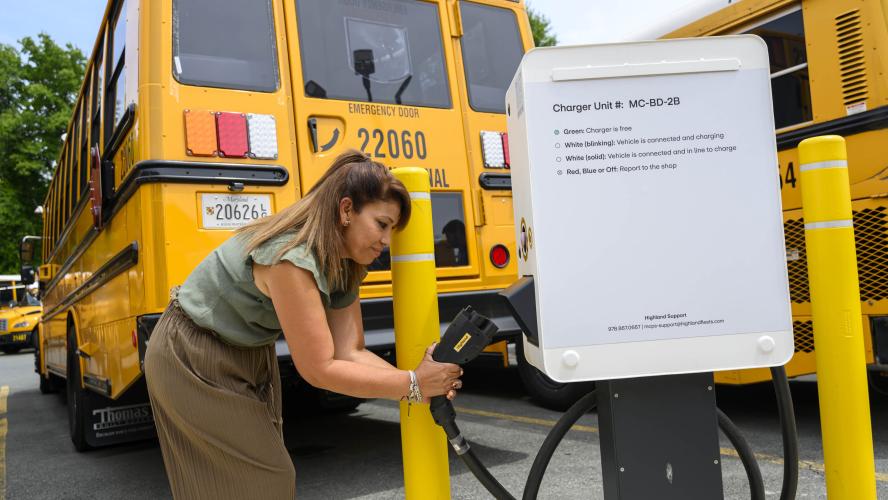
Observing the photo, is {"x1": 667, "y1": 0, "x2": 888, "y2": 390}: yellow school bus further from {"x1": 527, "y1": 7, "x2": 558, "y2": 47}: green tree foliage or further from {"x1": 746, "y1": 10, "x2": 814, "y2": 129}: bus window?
{"x1": 527, "y1": 7, "x2": 558, "y2": 47}: green tree foliage

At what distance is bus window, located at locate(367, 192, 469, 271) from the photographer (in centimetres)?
412

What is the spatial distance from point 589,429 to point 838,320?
2.91 metres

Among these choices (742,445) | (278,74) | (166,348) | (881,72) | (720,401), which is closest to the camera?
(742,445)

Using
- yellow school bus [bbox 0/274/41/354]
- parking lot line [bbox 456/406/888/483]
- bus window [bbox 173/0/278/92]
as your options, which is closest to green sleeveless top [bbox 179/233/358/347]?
parking lot line [bbox 456/406/888/483]

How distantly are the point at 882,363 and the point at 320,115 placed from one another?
3.13m

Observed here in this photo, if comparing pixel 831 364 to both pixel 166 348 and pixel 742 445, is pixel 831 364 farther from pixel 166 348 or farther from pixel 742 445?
pixel 166 348

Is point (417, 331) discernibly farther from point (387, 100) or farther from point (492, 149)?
point (492, 149)

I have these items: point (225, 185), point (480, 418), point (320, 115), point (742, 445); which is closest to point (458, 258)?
point (320, 115)

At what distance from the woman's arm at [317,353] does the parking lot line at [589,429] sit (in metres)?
1.19

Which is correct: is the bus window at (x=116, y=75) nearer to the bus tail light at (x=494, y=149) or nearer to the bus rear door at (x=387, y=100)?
the bus rear door at (x=387, y=100)

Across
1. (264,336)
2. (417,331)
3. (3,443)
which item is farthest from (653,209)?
(3,443)

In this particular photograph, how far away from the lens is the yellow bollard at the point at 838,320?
2158mm

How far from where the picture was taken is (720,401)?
5676 millimetres

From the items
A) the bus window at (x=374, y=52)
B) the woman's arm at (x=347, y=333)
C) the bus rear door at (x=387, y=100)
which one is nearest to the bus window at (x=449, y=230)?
the bus rear door at (x=387, y=100)
